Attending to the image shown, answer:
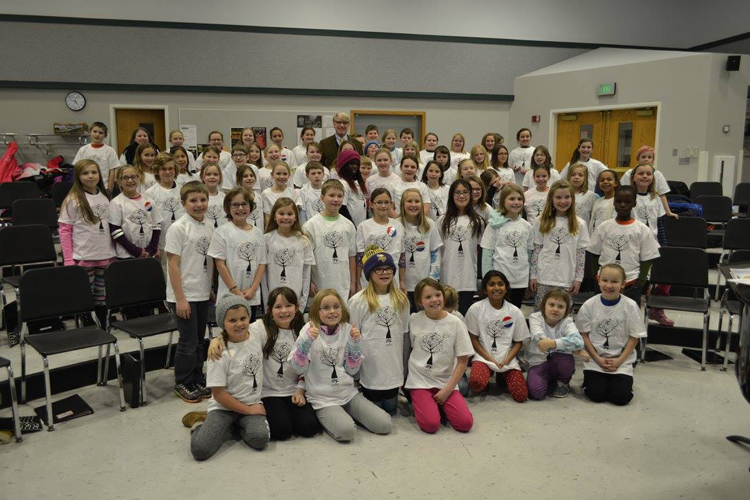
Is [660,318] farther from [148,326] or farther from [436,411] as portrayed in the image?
[148,326]

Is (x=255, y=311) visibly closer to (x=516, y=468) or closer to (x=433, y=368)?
(x=433, y=368)

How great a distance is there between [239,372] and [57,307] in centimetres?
153

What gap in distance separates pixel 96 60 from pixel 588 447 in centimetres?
962

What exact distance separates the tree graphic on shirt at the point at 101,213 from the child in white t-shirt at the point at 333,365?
2278 mm

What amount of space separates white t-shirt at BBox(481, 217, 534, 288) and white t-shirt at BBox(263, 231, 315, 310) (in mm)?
1471

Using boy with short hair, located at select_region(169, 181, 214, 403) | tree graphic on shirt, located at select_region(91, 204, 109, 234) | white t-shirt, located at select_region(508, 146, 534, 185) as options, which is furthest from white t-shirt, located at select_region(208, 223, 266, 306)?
A: white t-shirt, located at select_region(508, 146, 534, 185)

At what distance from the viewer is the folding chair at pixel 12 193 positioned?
7027 millimetres

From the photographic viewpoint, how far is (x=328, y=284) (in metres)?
4.29

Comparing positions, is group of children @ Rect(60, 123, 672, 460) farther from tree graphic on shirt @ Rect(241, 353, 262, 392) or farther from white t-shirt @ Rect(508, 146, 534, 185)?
white t-shirt @ Rect(508, 146, 534, 185)

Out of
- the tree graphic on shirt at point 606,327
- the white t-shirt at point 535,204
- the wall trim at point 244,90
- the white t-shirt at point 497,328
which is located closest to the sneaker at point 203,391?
the white t-shirt at point 497,328

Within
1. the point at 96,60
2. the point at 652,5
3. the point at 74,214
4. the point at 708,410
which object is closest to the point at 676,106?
the point at 652,5

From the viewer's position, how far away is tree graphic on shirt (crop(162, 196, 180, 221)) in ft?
17.3

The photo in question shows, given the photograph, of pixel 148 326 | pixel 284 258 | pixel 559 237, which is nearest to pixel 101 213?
pixel 148 326

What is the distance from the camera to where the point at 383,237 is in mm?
4309
